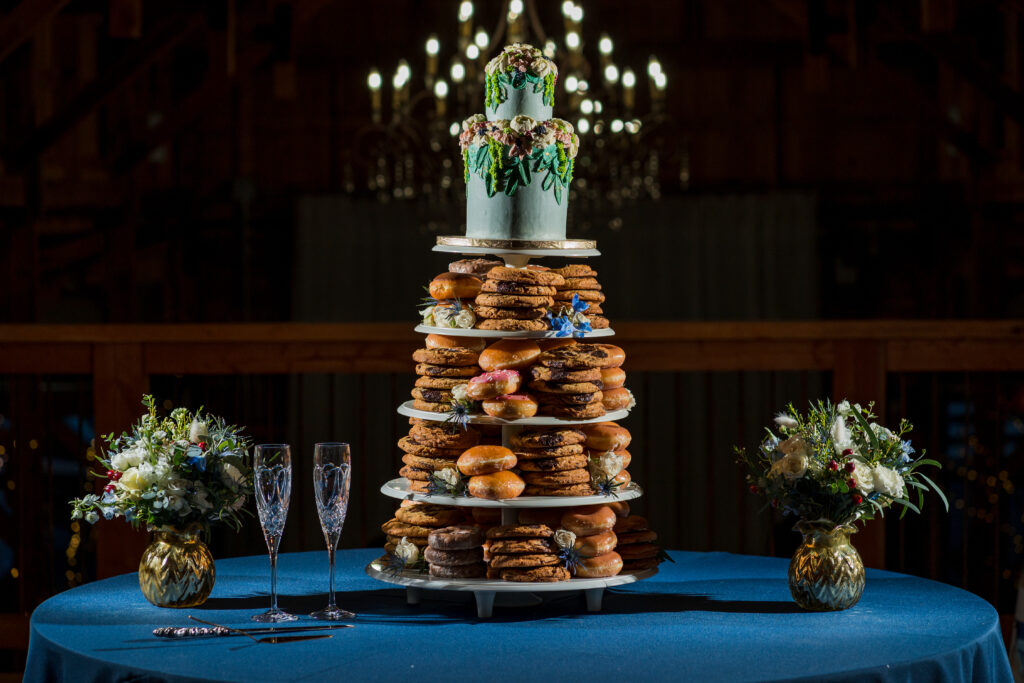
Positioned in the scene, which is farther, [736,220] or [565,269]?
[736,220]

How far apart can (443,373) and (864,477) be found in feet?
3.19

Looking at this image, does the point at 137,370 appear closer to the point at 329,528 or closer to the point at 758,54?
the point at 329,528

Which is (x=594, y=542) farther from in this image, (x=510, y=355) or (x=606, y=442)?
(x=510, y=355)

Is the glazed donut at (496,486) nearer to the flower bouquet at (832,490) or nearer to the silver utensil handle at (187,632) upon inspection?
the flower bouquet at (832,490)

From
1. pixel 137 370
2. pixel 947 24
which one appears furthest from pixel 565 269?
pixel 947 24

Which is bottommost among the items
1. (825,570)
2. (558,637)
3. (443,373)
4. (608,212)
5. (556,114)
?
(558,637)

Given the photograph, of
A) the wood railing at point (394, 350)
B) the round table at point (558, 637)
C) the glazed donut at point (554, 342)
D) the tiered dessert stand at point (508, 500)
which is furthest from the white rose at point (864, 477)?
the wood railing at point (394, 350)

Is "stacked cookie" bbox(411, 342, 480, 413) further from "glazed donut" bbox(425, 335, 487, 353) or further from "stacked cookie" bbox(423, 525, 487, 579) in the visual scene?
"stacked cookie" bbox(423, 525, 487, 579)

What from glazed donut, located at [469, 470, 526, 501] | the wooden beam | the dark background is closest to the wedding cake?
Answer: glazed donut, located at [469, 470, 526, 501]

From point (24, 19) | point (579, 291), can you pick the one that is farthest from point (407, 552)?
point (24, 19)

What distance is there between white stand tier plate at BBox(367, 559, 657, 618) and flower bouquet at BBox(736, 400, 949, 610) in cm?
38

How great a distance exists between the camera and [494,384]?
3.03 m

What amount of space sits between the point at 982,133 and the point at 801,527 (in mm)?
7650

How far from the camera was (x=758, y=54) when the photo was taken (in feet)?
34.7
